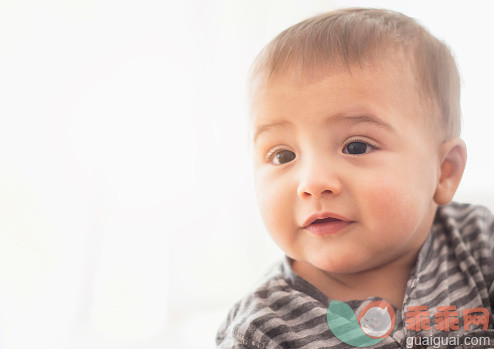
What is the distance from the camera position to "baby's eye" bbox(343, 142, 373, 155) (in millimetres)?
998

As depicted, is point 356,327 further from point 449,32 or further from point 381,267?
point 449,32

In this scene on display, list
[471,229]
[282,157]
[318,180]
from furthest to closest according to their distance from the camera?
[471,229] → [282,157] → [318,180]

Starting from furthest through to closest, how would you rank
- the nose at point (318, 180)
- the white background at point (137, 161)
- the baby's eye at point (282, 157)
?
the white background at point (137, 161), the baby's eye at point (282, 157), the nose at point (318, 180)

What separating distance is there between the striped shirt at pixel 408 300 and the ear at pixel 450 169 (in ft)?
0.32

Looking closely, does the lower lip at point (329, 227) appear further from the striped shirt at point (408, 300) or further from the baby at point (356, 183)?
the striped shirt at point (408, 300)

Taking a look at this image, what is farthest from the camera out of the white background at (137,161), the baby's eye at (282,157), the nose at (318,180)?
the white background at (137,161)

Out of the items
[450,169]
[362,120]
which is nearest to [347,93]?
[362,120]

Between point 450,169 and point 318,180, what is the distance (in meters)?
0.34

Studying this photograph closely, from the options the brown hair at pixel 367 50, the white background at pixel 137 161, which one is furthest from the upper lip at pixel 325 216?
the white background at pixel 137 161

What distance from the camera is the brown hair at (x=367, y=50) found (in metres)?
1.00


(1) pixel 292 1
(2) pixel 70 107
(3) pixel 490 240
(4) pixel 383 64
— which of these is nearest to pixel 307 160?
(4) pixel 383 64
